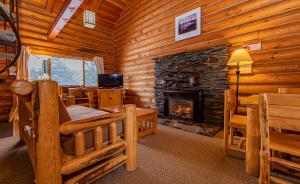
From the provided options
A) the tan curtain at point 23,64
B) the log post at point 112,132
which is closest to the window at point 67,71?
the tan curtain at point 23,64

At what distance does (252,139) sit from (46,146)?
1962 millimetres

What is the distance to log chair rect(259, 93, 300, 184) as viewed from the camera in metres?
1.01

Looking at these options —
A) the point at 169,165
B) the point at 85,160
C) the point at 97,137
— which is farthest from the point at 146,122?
the point at 85,160

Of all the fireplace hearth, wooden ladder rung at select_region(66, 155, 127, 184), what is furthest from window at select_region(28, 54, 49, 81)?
wooden ladder rung at select_region(66, 155, 127, 184)

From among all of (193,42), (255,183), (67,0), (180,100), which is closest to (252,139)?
(255,183)

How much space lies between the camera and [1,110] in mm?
3758

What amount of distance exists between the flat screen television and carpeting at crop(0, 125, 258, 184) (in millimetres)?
3009

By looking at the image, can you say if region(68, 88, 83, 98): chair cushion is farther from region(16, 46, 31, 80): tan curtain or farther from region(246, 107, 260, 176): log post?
region(246, 107, 260, 176): log post

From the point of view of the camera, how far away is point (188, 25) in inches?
141

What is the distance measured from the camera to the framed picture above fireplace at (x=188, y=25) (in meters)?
3.38

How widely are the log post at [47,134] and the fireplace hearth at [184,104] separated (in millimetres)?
2929

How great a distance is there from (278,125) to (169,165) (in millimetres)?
1191

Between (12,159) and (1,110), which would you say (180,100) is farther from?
(1,110)

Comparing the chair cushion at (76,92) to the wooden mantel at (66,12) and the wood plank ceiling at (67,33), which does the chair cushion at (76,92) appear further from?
the wooden mantel at (66,12)
